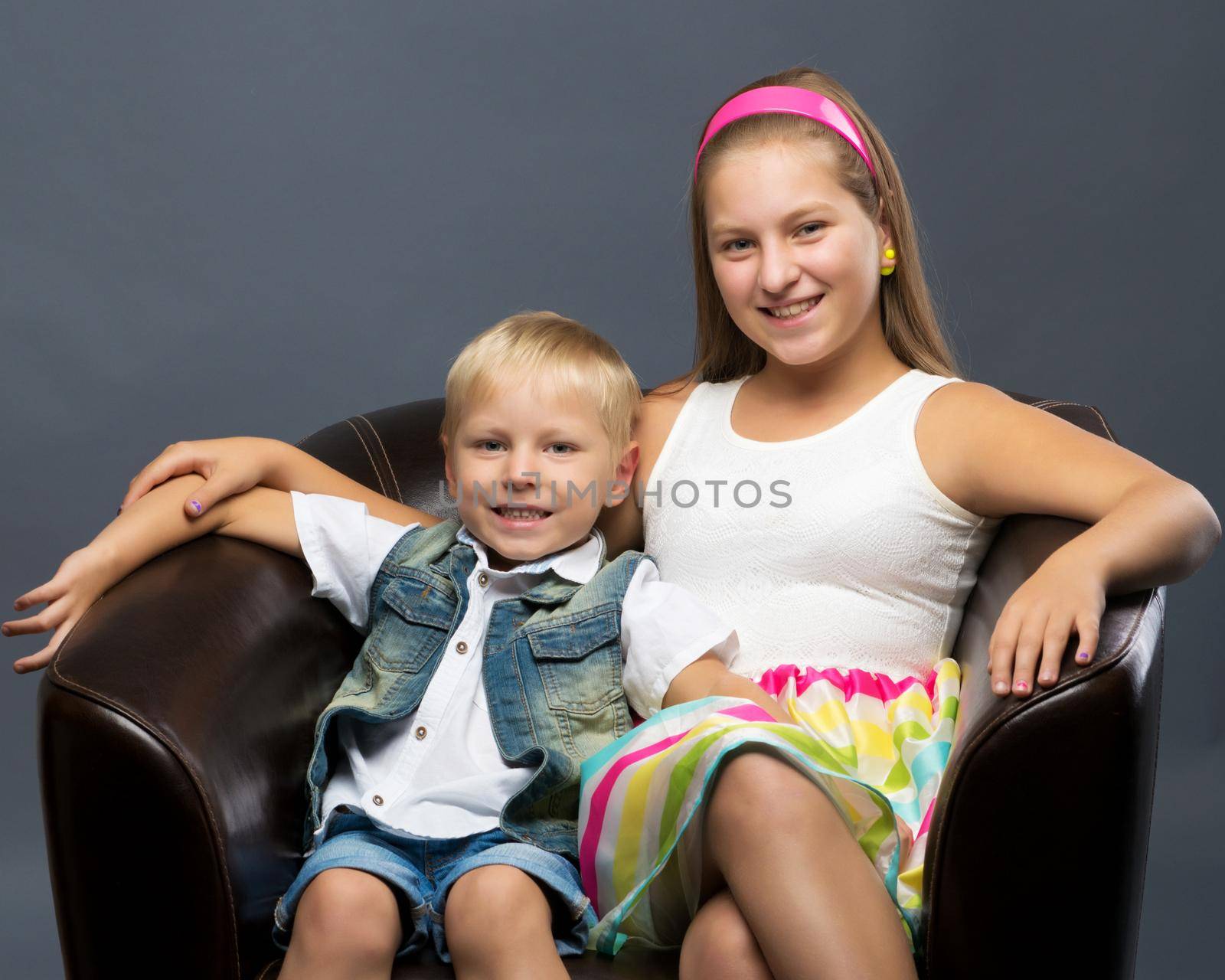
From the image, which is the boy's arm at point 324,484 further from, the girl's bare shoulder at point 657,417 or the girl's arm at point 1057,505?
the girl's arm at point 1057,505

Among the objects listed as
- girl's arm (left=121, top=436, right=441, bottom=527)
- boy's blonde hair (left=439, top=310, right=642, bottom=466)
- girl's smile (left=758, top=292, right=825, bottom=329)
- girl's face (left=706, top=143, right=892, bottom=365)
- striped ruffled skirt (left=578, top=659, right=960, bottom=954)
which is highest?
girl's face (left=706, top=143, right=892, bottom=365)

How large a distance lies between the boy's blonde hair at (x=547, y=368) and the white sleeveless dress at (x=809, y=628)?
186 millimetres

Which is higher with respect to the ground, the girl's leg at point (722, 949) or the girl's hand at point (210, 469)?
the girl's hand at point (210, 469)

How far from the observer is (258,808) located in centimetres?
165

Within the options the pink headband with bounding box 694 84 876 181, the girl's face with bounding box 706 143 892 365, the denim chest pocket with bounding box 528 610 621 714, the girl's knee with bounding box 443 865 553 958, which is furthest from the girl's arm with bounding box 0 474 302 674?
the pink headband with bounding box 694 84 876 181

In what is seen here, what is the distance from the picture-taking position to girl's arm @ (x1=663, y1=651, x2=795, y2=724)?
5.71 ft

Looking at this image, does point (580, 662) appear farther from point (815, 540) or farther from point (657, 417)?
point (657, 417)

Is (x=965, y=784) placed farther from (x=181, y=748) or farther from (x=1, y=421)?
(x=1, y=421)

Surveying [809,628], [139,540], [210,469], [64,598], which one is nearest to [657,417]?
[809,628]

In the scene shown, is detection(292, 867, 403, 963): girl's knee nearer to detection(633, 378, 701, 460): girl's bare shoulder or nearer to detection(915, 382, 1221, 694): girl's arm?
detection(915, 382, 1221, 694): girl's arm

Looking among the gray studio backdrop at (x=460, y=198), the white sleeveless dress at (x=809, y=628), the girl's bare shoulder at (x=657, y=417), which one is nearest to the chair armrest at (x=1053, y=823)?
the white sleeveless dress at (x=809, y=628)

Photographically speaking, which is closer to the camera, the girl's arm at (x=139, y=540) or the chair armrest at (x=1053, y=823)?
the chair armrest at (x=1053, y=823)

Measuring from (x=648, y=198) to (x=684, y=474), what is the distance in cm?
96

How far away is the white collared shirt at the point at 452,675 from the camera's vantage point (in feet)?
5.82
